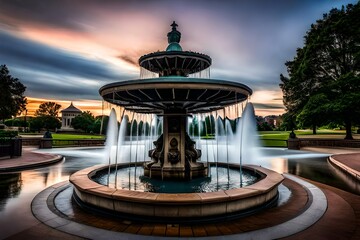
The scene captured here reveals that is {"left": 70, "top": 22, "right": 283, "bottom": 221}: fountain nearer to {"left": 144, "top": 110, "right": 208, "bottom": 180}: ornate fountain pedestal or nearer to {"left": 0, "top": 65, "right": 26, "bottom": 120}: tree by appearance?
{"left": 144, "top": 110, "right": 208, "bottom": 180}: ornate fountain pedestal

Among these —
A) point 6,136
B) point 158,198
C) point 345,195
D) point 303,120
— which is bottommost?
point 345,195

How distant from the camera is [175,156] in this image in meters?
11.0

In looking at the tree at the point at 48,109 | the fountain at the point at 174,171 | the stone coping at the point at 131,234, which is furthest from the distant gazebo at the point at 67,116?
the stone coping at the point at 131,234

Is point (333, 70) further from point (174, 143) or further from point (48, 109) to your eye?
point (48, 109)

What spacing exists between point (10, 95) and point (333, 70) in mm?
56119

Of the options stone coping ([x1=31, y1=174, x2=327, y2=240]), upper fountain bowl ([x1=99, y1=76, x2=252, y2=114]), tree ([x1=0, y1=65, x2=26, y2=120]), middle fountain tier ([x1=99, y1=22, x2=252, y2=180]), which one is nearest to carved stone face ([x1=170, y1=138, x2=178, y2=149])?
middle fountain tier ([x1=99, y1=22, x2=252, y2=180])

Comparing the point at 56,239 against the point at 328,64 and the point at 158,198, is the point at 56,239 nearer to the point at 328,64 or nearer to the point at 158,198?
the point at 158,198

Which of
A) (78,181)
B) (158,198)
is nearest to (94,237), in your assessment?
(158,198)

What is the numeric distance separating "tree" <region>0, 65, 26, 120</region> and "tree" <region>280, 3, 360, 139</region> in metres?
49.5

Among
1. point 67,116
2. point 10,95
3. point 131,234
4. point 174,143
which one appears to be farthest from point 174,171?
point 67,116

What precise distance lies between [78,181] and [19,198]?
220cm

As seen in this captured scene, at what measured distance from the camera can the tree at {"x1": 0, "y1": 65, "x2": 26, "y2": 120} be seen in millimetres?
43875

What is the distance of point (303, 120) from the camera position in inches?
1341

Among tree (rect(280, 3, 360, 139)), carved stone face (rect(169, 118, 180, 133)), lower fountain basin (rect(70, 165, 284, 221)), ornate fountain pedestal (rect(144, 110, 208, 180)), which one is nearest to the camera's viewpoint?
lower fountain basin (rect(70, 165, 284, 221))
